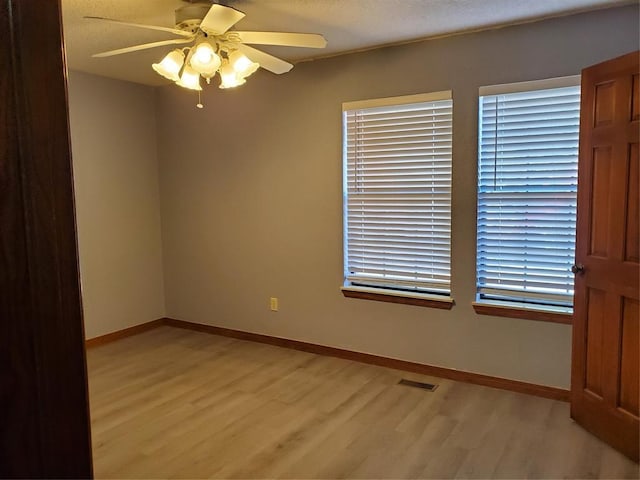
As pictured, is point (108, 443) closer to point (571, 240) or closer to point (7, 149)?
point (7, 149)

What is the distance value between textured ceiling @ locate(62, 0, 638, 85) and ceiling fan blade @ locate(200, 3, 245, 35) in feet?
1.24

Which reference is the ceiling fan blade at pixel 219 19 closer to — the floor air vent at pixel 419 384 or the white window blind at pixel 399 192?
the white window blind at pixel 399 192

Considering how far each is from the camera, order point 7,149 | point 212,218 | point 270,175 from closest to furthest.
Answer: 1. point 7,149
2. point 270,175
3. point 212,218

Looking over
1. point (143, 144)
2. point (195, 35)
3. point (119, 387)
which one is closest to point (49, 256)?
point (195, 35)

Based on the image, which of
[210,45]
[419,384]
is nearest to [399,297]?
[419,384]

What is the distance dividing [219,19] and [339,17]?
94 cm

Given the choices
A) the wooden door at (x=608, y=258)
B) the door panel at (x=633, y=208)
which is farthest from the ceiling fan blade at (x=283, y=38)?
the door panel at (x=633, y=208)

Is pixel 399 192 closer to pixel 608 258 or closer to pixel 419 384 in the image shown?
pixel 419 384

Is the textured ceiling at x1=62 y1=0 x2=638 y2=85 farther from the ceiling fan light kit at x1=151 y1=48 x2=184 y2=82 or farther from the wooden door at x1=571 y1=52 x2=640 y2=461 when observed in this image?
the wooden door at x1=571 y1=52 x2=640 y2=461

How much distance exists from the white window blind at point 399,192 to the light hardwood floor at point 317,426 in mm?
775

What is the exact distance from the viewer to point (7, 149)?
625mm

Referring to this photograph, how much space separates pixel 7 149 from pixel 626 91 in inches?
107

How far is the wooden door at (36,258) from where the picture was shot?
0.63 m

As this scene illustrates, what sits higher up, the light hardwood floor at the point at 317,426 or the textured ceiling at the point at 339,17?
A: the textured ceiling at the point at 339,17
